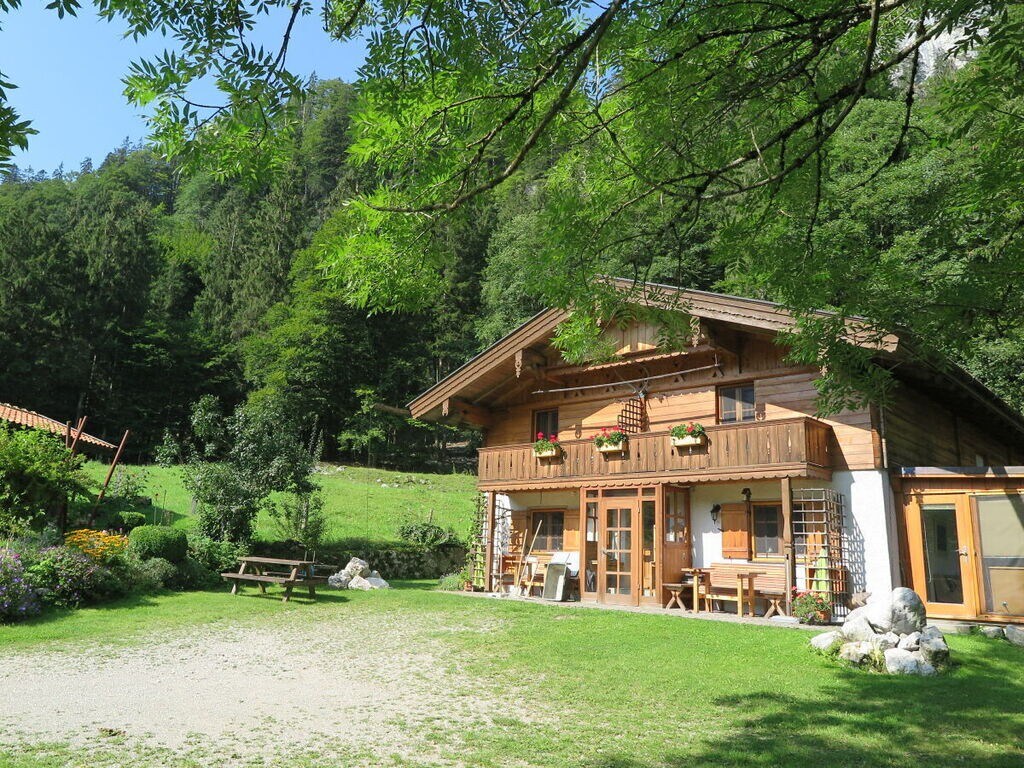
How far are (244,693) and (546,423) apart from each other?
42.8ft

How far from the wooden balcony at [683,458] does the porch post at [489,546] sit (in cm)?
55

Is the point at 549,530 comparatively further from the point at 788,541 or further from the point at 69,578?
the point at 69,578

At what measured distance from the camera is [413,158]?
3729 mm

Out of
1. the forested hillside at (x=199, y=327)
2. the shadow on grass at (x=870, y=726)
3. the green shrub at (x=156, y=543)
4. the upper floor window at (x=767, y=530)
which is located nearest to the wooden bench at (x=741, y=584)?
the upper floor window at (x=767, y=530)

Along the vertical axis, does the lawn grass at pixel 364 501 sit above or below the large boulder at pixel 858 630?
above

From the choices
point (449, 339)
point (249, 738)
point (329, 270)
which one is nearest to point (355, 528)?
point (249, 738)

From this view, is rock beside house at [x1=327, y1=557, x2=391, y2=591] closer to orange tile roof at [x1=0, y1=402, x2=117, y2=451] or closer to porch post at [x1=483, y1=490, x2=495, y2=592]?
porch post at [x1=483, y1=490, x2=495, y2=592]

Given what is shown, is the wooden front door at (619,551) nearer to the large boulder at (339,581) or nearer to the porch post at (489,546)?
the porch post at (489,546)

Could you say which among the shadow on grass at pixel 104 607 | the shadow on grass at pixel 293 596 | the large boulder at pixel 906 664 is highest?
the large boulder at pixel 906 664

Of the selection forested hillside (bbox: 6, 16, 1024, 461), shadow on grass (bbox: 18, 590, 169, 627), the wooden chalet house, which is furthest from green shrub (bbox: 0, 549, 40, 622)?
the wooden chalet house

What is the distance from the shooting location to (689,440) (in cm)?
1492

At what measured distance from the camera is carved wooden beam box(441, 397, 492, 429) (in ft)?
63.3

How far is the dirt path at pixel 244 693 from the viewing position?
5078 mm

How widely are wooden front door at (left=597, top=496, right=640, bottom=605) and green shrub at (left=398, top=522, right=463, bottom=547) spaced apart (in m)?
8.04
